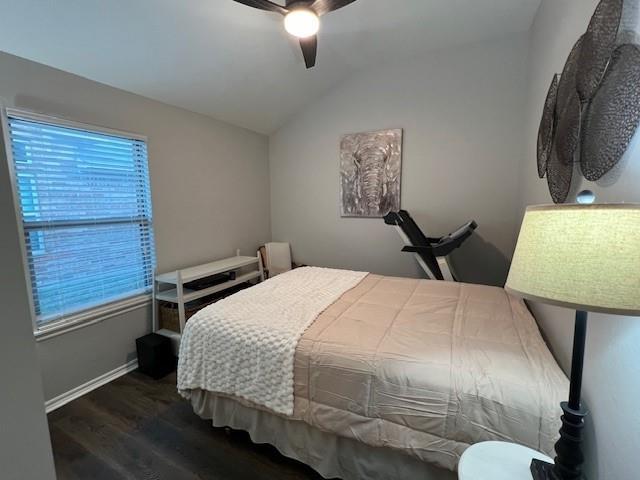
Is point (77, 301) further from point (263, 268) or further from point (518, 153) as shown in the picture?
point (518, 153)

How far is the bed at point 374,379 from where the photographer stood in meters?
1.07

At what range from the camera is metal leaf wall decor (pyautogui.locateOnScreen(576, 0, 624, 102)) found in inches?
36.6

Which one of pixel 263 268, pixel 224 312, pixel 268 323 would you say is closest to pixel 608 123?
pixel 268 323

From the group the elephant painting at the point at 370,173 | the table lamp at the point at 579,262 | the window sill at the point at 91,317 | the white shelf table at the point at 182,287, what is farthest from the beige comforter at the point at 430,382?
the elephant painting at the point at 370,173

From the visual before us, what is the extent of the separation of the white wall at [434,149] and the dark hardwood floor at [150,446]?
2.30 metres

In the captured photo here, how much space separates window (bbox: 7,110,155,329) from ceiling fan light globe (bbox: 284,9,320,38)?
1561mm

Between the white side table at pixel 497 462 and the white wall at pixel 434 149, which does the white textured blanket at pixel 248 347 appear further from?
the white wall at pixel 434 149

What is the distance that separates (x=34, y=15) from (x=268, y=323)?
2.16 meters

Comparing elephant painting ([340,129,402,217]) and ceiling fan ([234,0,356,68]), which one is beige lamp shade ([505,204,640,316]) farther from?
elephant painting ([340,129,402,217])

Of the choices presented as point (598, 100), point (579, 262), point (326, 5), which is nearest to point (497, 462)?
point (579, 262)

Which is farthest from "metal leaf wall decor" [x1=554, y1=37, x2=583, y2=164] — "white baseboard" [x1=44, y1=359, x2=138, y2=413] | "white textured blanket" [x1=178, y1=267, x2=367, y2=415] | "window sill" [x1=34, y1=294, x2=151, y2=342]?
"white baseboard" [x1=44, y1=359, x2=138, y2=413]

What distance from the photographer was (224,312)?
1.67m

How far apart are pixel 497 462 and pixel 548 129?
1.65m

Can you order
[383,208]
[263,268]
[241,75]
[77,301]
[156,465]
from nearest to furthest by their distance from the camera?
[156,465] → [77,301] → [241,75] → [383,208] → [263,268]
